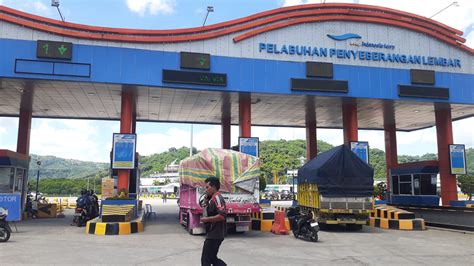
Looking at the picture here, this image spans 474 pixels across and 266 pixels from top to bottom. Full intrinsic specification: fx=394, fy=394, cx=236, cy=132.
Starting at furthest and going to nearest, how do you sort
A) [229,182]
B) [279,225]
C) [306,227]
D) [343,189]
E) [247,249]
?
1. [343,189]
2. [279,225]
3. [229,182]
4. [306,227]
5. [247,249]

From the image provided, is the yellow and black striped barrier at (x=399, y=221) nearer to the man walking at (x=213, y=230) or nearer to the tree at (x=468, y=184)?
the man walking at (x=213, y=230)

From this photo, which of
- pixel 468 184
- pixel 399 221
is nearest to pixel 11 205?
pixel 399 221

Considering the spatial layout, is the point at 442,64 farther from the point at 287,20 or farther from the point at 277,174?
the point at 277,174

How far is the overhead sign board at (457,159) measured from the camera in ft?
71.5

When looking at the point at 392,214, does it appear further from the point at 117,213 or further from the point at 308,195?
the point at 117,213

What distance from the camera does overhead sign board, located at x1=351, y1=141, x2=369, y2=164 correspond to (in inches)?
806

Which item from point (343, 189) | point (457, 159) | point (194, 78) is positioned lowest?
point (343, 189)

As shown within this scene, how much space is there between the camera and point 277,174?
102m

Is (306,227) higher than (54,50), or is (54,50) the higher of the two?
(54,50)

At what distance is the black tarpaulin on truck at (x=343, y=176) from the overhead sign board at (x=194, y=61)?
23.8 ft

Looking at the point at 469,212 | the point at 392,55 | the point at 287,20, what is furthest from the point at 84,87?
the point at 469,212

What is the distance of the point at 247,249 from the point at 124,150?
31.0ft

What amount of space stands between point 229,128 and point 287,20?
9.43 meters

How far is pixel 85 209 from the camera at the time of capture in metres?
16.8
